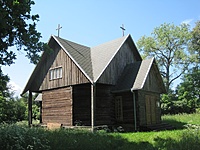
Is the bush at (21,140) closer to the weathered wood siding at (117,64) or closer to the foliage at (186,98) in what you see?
the weathered wood siding at (117,64)

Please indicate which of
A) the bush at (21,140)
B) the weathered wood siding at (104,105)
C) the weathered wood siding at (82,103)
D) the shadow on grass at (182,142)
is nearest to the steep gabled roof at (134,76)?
the weathered wood siding at (104,105)

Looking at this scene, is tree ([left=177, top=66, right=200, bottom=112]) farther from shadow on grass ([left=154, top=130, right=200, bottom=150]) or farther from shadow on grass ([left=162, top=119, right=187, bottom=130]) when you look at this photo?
shadow on grass ([left=154, top=130, right=200, bottom=150])

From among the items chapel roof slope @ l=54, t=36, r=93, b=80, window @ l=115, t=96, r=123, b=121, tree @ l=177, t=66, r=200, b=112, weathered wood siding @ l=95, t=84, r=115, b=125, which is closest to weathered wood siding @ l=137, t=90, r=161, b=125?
window @ l=115, t=96, r=123, b=121

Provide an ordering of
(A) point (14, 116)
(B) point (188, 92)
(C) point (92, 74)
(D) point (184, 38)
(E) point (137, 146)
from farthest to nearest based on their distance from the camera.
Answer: (D) point (184, 38) < (B) point (188, 92) < (A) point (14, 116) < (C) point (92, 74) < (E) point (137, 146)

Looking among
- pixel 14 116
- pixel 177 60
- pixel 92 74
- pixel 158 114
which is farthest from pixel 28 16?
pixel 177 60

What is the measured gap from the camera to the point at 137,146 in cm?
1192

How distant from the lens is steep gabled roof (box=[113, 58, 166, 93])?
1792 cm

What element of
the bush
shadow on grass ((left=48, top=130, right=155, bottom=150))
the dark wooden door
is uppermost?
Answer: the dark wooden door

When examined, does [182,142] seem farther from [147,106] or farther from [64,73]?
[64,73]

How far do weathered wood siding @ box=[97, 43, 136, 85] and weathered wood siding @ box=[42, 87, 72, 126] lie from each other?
3139 mm

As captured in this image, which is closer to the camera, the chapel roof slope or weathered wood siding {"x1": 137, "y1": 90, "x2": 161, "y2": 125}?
weathered wood siding {"x1": 137, "y1": 90, "x2": 161, "y2": 125}

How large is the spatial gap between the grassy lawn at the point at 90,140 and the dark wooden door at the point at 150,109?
516 centimetres

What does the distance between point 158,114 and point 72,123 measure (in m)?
7.57

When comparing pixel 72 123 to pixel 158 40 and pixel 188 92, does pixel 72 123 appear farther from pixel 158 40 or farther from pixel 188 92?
pixel 158 40
